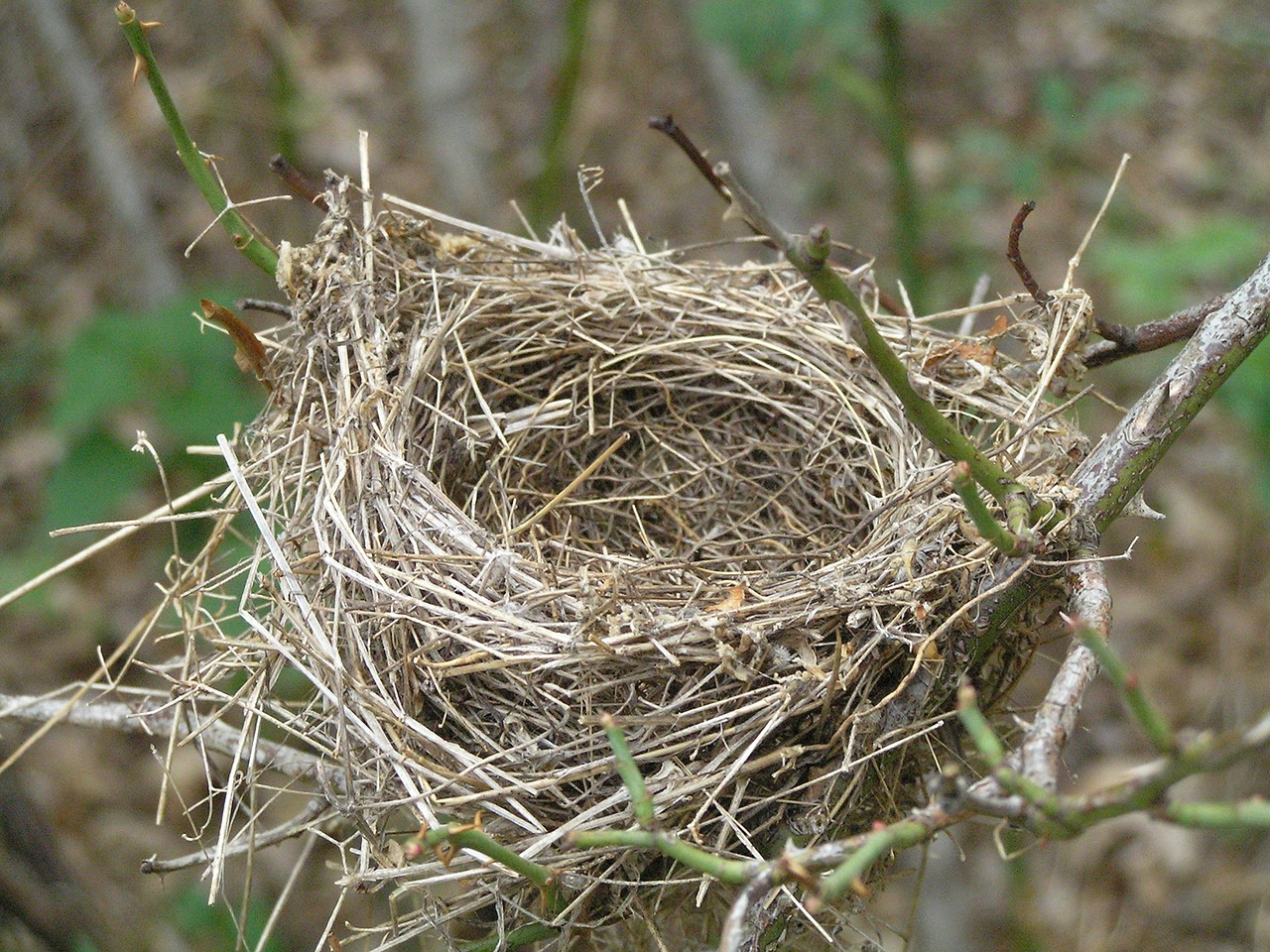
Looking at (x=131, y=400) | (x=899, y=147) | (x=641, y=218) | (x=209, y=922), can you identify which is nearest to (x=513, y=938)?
(x=131, y=400)

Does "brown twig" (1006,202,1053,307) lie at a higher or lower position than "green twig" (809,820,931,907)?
higher

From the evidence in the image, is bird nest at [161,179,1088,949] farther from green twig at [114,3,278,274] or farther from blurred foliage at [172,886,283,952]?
blurred foliage at [172,886,283,952]

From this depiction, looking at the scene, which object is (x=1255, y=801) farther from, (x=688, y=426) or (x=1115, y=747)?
(x=1115, y=747)

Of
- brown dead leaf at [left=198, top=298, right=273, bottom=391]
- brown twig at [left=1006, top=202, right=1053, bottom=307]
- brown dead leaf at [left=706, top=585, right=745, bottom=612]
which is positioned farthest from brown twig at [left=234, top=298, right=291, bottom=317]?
brown twig at [left=1006, top=202, right=1053, bottom=307]

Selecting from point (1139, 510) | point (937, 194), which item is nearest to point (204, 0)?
point (937, 194)

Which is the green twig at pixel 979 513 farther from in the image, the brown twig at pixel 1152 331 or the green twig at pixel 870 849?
the brown twig at pixel 1152 331

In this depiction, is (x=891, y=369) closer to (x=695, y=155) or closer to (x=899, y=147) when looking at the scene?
(x=695, y=155)
